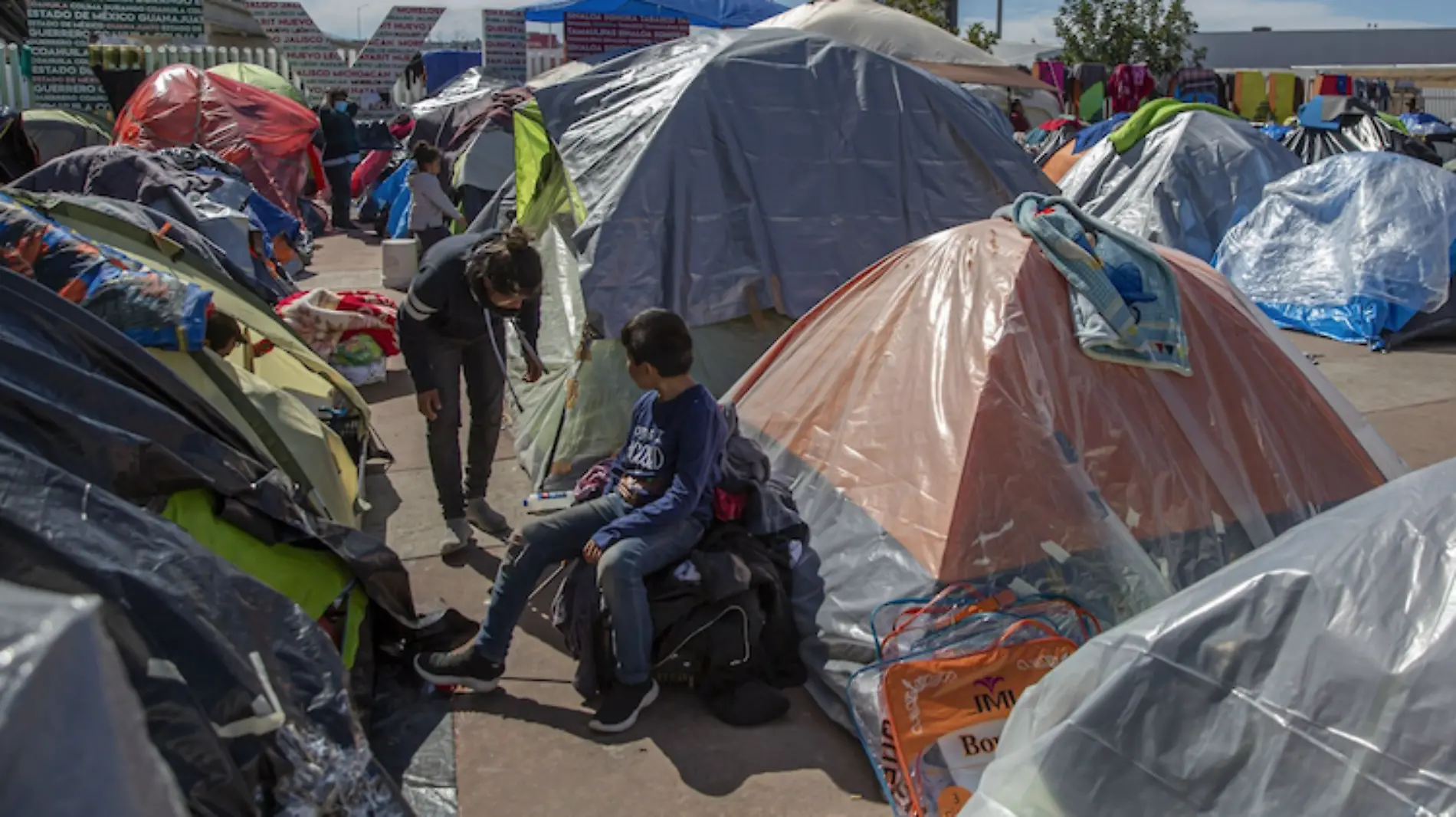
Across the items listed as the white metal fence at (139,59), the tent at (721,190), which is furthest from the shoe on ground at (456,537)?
the white metal fence at (139,59)

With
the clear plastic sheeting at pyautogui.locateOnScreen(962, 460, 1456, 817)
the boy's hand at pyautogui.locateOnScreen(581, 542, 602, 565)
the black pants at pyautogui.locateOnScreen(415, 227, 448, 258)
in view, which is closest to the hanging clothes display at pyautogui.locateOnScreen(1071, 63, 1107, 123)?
the black pants at pyautogui.locateOnScreen(415, 227, 448, 258)

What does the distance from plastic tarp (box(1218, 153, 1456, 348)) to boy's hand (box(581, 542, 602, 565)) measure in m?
7.46

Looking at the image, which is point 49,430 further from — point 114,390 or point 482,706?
point 482,706

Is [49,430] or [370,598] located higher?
[49,430]

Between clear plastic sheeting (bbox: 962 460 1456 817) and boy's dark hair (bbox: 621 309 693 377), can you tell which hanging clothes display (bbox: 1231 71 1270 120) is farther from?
clear plastic sheeting (bbox: 962 460 1456 817)

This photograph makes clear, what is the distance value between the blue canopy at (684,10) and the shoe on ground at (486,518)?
10.8 m

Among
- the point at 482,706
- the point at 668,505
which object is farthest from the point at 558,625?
the point at 668,505

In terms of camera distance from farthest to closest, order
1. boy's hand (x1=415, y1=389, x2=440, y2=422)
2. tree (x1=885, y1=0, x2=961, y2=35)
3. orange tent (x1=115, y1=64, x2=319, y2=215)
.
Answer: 1. tree (x1=885, y1=0, x2=961, y2=35)
2. orange tent (x1=115, y1=64, x2=319, y2=215)
3. boy's hand (x1=415, y1=389, x2=440, y2=422)

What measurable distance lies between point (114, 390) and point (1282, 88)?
2454 cm

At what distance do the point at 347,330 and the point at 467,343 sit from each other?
292 cm

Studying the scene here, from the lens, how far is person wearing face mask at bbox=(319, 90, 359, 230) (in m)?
16.0

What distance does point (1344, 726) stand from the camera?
1877 mm

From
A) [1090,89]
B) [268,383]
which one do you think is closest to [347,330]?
[268,383]

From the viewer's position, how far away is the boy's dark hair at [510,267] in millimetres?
4270
